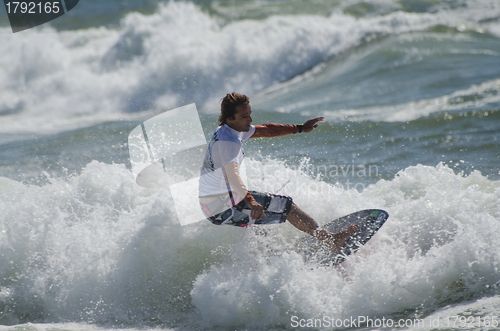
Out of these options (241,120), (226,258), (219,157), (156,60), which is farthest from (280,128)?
(156,60)

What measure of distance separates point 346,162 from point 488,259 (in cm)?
337

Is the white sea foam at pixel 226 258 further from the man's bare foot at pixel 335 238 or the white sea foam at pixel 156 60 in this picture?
the white sea foam at pixel 156 60

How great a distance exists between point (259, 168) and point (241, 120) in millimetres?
1971

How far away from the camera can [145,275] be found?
4203 mm

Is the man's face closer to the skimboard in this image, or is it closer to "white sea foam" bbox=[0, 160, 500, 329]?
"white sea foam" bbox=[0, 160, 500, 329]

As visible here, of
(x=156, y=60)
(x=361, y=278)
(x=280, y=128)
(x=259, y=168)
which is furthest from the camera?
(x=156, y=60)

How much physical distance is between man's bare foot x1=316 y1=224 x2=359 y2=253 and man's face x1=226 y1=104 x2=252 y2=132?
118 cm

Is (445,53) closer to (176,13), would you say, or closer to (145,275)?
(176,13)

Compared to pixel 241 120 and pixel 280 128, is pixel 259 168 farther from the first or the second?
pixel 241 120

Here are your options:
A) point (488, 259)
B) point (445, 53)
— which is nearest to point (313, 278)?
point (488, 259)

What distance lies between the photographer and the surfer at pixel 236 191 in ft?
11.0

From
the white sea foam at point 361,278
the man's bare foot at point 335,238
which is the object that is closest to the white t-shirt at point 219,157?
the white sea foam at point 361,278

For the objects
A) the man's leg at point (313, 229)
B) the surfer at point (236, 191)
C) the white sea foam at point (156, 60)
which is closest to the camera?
the surfer at point (236, 191)

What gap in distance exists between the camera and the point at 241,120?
3449 mm
